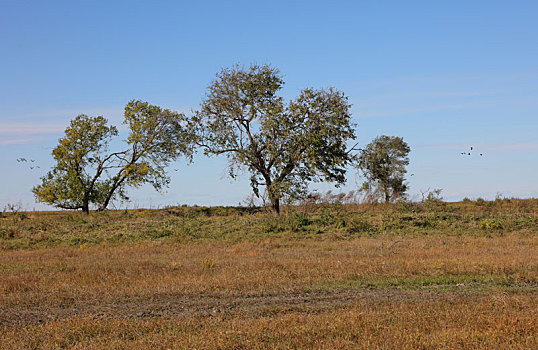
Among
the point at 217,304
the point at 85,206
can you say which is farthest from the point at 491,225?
the point at 85,206

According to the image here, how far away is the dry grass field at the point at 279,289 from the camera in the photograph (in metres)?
8.65

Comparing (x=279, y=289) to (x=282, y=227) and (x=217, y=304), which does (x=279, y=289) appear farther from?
(x=282, y=227)

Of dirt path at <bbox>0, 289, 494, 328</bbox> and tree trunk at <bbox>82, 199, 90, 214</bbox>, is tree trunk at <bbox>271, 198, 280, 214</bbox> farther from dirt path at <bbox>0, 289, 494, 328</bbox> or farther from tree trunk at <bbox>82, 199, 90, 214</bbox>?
dirt path at <bbox>0, 289, 494, 328</bbox>

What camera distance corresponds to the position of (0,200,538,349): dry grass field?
28.4 feet

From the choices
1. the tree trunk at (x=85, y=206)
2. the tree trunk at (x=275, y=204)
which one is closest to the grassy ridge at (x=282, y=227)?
the tree trunk at (x=275, y=204)

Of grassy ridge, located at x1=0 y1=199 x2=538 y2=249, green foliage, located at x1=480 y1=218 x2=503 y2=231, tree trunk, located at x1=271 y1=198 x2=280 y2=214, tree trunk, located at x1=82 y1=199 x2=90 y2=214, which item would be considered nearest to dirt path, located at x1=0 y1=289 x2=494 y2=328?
grassy ridge, located at x1=0 y1=199 x2=538 y2=249

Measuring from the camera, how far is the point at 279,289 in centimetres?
1271

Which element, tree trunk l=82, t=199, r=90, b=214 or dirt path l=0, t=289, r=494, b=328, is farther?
tree trunk l=82, t=199, r=90, b=214

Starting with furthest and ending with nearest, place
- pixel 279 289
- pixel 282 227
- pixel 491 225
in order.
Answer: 1. pixel 282 227
2. pixel 491 225
3. pixel 279 289

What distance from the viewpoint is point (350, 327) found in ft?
29.5

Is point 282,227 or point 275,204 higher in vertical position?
point 275,204

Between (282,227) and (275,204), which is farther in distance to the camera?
(275,204)

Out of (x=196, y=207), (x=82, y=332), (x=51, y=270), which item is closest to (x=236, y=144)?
(x=196, y=207)

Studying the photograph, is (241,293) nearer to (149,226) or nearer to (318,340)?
(318,340)
